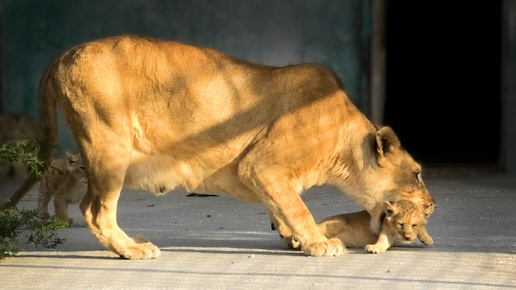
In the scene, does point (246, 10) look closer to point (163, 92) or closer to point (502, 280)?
point (163, 92)

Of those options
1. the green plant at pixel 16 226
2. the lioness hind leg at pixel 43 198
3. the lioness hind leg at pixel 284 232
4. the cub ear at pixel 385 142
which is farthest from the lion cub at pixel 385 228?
the lioness hind leg at pixel 43 198

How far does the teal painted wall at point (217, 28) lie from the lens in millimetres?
13391

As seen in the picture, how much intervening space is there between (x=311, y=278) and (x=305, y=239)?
0.81 meters

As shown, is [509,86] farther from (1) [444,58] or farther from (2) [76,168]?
(1) [444,58]

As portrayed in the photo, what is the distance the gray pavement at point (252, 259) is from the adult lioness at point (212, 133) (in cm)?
30

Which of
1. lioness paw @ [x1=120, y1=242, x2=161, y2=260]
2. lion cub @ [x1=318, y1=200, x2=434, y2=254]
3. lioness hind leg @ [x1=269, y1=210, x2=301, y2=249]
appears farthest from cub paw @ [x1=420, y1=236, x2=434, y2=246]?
lioness paw @ [x1=120, y1=242, x2=161, y2=260]

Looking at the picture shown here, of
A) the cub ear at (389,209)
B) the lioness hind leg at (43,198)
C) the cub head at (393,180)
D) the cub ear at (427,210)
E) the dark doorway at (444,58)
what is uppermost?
the cub head at (393,180)

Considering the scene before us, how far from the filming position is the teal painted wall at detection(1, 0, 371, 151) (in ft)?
43.9

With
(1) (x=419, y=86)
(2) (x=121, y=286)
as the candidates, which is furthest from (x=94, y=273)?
(1) (x=419, y=86)

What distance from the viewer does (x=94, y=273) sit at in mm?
7250

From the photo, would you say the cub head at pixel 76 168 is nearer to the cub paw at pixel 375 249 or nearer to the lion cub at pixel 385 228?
the lion cub at pixel 385 228

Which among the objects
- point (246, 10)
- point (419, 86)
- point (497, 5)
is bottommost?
point (419, 86)

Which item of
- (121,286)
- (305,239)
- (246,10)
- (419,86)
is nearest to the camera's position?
(121,286)

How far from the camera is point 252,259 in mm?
7688
